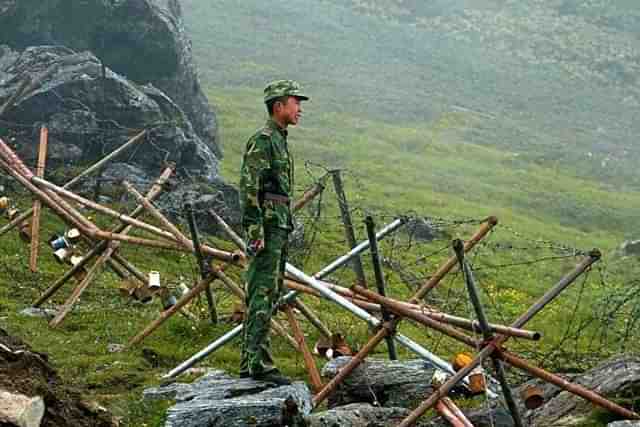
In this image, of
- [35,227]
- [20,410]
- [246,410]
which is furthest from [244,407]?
[35,227]

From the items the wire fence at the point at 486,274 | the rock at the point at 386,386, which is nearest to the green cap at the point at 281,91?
the rock at the point at 386,386

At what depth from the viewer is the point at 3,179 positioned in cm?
2781

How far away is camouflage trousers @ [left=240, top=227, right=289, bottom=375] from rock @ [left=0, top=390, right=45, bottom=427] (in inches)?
135

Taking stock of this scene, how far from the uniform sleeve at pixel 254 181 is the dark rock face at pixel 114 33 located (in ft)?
92.6

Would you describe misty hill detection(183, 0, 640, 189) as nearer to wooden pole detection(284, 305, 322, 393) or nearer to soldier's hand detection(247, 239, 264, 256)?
wooden pole detection(284, 305, 322, 393)

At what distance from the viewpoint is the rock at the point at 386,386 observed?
11891 millimetres

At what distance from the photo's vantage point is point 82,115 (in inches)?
1219

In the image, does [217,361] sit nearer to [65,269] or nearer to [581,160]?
[65,269]

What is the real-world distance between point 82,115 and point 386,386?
71.4 feet

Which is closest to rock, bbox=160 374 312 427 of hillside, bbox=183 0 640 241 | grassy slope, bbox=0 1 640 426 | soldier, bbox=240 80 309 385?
soldier, bbox=240 80 309 385

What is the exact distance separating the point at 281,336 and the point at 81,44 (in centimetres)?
2537

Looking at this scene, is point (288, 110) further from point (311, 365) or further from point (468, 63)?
point (468, 63)

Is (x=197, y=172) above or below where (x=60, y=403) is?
below

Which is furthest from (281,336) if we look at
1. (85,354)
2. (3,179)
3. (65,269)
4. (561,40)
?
(561,40)
